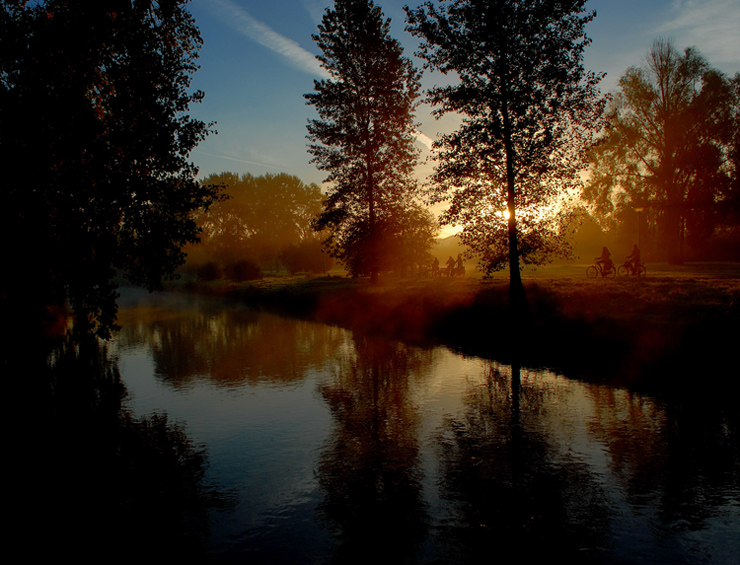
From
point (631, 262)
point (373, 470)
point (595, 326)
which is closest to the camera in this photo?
point (373, 470)

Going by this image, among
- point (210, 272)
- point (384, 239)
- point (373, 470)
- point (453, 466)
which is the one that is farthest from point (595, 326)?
point (210, 272)

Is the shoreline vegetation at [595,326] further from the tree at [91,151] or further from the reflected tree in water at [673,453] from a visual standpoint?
the tree at [91,151]

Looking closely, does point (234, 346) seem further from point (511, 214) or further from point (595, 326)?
point (595, 326)

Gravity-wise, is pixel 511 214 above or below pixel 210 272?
above

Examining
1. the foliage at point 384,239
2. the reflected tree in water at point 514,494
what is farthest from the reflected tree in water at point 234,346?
the foliage at point 384,239

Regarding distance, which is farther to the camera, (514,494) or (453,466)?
(453,466)

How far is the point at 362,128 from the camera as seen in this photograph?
3262cm

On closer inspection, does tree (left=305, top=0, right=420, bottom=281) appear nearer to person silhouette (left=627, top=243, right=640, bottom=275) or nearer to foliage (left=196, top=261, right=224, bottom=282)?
person silhouette (left=627, top=243, right=640, bottom=275)

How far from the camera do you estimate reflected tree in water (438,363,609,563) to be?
4.94m

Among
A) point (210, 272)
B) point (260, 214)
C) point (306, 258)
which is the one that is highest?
point (260, 214)

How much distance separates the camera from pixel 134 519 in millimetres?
5820

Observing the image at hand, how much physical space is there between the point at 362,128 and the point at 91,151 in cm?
2245

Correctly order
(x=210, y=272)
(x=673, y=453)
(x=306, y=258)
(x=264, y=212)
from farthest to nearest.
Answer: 1. (x=264, y=212)
2. (x=210, y=272)
3. (x=306, y=258)
4. (x=673, y=453)

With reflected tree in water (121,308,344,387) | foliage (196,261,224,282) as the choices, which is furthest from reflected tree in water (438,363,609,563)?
foliage (196,261,224,282)
